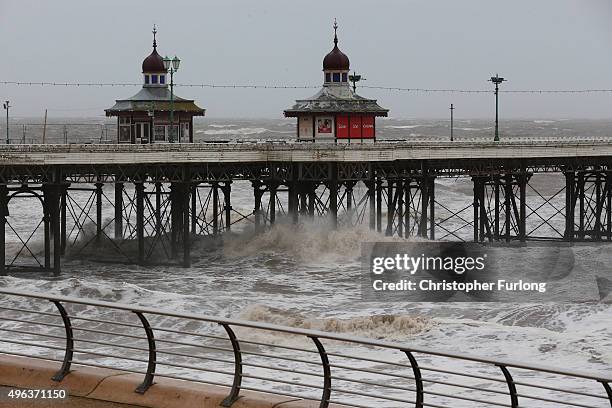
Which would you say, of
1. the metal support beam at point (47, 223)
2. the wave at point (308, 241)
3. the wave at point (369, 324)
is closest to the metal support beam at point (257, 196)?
the wave at point (308, 241)

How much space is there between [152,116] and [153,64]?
12.6 feet

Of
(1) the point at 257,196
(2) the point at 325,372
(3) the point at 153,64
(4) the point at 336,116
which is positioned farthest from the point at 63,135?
(2) the point at 325,372

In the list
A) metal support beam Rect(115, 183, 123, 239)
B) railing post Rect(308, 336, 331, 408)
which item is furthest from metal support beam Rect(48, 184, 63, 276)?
railing post Rect(308, 336, 331, 408)

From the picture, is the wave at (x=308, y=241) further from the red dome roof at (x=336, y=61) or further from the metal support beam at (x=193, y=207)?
the red dome roof at (x=336, y=61)

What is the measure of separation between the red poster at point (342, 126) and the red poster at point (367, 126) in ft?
2.31

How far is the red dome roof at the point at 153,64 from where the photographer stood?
53.2 m

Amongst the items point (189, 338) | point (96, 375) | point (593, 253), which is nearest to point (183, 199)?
point (593, 253)

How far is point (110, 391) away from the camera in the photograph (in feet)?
37.9

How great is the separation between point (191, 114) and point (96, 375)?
40.0 meters

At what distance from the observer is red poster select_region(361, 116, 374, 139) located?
48.8 metres

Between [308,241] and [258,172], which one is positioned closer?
[308,241]

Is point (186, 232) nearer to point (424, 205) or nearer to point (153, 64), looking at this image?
point (424, 205)

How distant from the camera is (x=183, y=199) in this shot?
1697 inches

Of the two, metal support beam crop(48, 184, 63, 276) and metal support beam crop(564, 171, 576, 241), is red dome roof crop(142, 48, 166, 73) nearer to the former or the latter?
metal support beam crop(48, 184, 63, 276)
